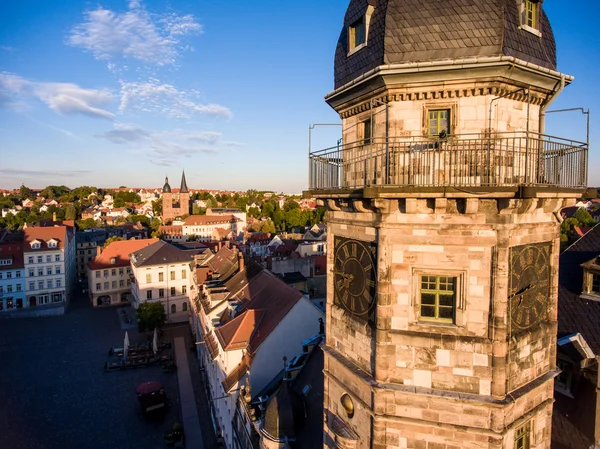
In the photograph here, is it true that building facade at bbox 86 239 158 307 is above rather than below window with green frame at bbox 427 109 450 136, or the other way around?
below

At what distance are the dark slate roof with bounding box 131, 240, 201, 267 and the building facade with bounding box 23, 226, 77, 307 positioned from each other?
513 inches

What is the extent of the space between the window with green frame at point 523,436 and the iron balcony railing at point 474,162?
500cm

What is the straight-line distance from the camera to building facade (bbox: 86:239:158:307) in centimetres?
6216

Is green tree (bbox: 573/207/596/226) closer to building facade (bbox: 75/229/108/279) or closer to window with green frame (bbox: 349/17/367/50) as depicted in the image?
window with green frame (bbox: 349/17/367/50)

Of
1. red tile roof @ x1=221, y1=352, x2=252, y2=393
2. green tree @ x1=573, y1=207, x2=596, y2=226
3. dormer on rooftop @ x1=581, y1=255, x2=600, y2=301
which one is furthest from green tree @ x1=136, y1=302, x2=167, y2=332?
green tree @ x1=573, y1=207, x2=596, y2=226

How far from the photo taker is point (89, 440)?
27.9 meters

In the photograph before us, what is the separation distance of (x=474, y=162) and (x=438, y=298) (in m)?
2.62

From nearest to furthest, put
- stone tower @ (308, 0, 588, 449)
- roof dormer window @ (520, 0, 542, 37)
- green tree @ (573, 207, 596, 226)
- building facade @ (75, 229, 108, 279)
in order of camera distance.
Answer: stone tower @ (308, 0, 588, 449) → roof dormer window @ (520, 0, 542, 37) → green tree @ (573, 207, 596, 226) → building facade @ (75, 229, 108, 279)

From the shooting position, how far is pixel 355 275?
888 cm

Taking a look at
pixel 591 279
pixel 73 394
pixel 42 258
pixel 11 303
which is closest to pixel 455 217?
pixel 591 279

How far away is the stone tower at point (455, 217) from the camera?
745 centimetres

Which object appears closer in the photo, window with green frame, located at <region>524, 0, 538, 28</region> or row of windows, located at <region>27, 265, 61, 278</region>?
window with green frame, located at <region>524, 0, 538, 28</region>

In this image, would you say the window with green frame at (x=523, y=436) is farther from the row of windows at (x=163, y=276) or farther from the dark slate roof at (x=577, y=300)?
the row of windows at (x=163, y=276)

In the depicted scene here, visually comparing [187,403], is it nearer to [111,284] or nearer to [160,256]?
[160,256]
